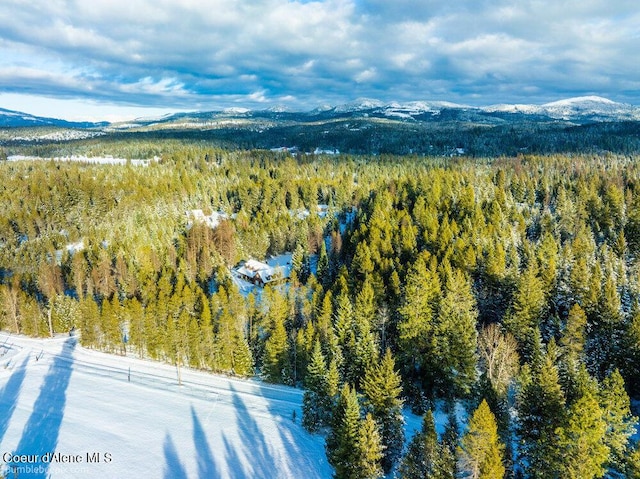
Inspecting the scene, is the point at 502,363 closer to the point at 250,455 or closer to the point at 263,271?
the point at 250,455

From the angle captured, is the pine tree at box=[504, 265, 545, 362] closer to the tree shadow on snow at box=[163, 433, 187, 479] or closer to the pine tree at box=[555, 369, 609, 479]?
the pine tree at box=[555, 369, 609, 479]

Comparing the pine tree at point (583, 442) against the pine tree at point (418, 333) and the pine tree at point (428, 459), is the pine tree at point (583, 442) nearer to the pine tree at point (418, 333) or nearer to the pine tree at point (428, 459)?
the pine tree at point (428, 459)

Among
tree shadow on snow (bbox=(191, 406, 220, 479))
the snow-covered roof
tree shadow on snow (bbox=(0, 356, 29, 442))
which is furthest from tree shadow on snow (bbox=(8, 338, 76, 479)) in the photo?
the snow-covered roof

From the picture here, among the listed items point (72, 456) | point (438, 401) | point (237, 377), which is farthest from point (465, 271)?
point (72, 456)

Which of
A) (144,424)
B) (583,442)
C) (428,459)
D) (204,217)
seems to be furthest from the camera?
(204,217)

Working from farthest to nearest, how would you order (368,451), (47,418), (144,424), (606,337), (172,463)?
(606,337), (47,418), (144,424), (172,463), (368,451)

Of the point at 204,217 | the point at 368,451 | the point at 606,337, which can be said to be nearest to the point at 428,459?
the point at 368,451
